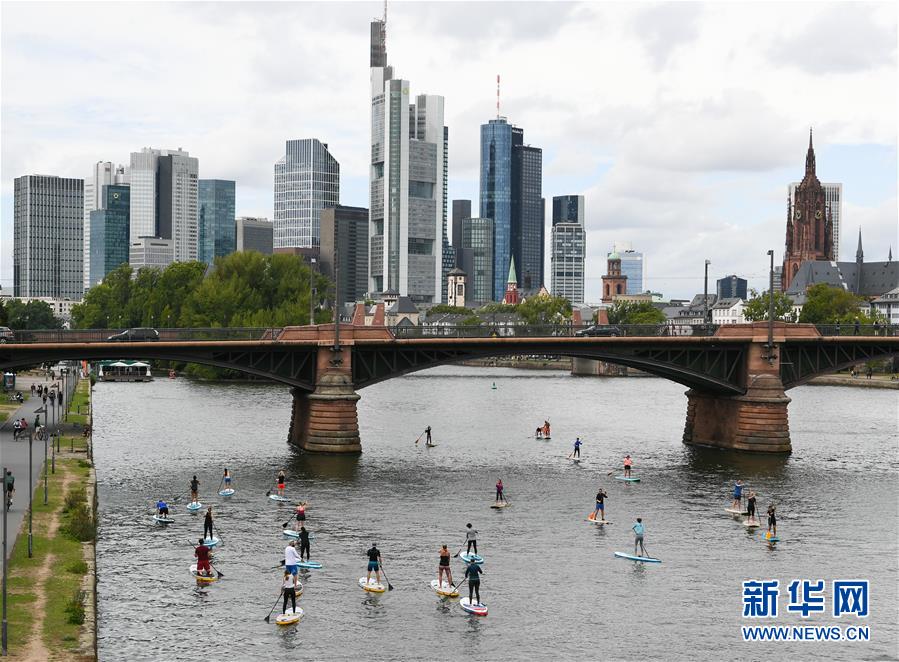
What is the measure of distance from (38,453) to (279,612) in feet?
125

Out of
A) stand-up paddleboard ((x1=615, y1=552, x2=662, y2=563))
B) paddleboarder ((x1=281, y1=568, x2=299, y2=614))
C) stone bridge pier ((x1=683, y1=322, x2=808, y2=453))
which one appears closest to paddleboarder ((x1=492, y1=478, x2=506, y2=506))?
stand-up paddleboard ((x1=615, y1=552, x2=662, y2=563))

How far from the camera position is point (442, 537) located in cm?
5688

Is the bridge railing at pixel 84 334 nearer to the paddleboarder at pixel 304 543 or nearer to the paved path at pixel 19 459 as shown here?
the paved path at pixel 19 459

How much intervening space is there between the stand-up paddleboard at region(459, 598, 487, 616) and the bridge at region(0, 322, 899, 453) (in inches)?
1598

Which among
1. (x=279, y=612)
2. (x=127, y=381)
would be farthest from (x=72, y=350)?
(x=127, y=381)

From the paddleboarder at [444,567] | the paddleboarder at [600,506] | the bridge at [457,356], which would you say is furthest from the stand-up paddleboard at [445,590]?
the bridge at [457,356]

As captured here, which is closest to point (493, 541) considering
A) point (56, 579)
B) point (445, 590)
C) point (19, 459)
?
point (445, 590)

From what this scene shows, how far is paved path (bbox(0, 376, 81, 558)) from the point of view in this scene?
52750 mm

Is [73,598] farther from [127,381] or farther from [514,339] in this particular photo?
[127,381]

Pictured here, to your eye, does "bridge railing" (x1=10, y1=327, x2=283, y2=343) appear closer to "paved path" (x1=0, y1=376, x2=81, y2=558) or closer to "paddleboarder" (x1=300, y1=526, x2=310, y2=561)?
"paved path" (x1=0, y1=376, x2=81, y2=558)

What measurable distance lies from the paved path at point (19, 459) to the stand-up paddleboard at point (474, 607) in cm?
1709

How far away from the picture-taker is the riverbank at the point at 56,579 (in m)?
35.7

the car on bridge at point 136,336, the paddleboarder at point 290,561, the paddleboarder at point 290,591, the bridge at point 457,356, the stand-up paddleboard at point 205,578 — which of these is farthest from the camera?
the car on bridge at point 136,336

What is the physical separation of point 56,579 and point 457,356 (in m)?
48.6
